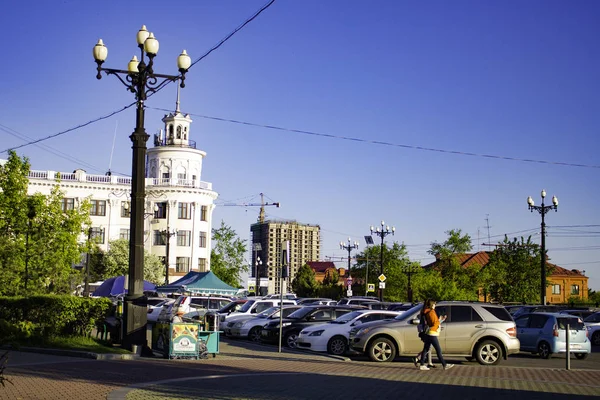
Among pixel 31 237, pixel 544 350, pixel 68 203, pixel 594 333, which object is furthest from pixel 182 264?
pixel 544 350

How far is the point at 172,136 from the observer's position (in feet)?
279

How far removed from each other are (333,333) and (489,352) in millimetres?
5124

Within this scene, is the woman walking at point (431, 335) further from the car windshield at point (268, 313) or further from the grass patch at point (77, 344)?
the car windshield at point (268, 313)

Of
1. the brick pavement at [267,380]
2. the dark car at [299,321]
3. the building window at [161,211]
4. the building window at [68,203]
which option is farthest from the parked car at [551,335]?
the building window at [68,203]

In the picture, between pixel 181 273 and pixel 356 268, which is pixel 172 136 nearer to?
pixel 181 273

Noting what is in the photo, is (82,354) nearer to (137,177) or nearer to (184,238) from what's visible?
(137,177)

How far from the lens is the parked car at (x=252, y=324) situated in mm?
30250

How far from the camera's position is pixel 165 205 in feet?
270

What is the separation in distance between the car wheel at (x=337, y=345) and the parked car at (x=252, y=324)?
602 cm

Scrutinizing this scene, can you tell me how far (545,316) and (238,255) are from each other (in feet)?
218

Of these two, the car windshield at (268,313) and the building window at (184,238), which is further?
the building window at (184,238)

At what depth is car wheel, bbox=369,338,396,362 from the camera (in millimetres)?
20594

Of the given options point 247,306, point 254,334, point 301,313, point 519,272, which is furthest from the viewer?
point 519,272

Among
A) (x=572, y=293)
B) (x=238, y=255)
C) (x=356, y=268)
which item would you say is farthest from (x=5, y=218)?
(x=572, y=293)
